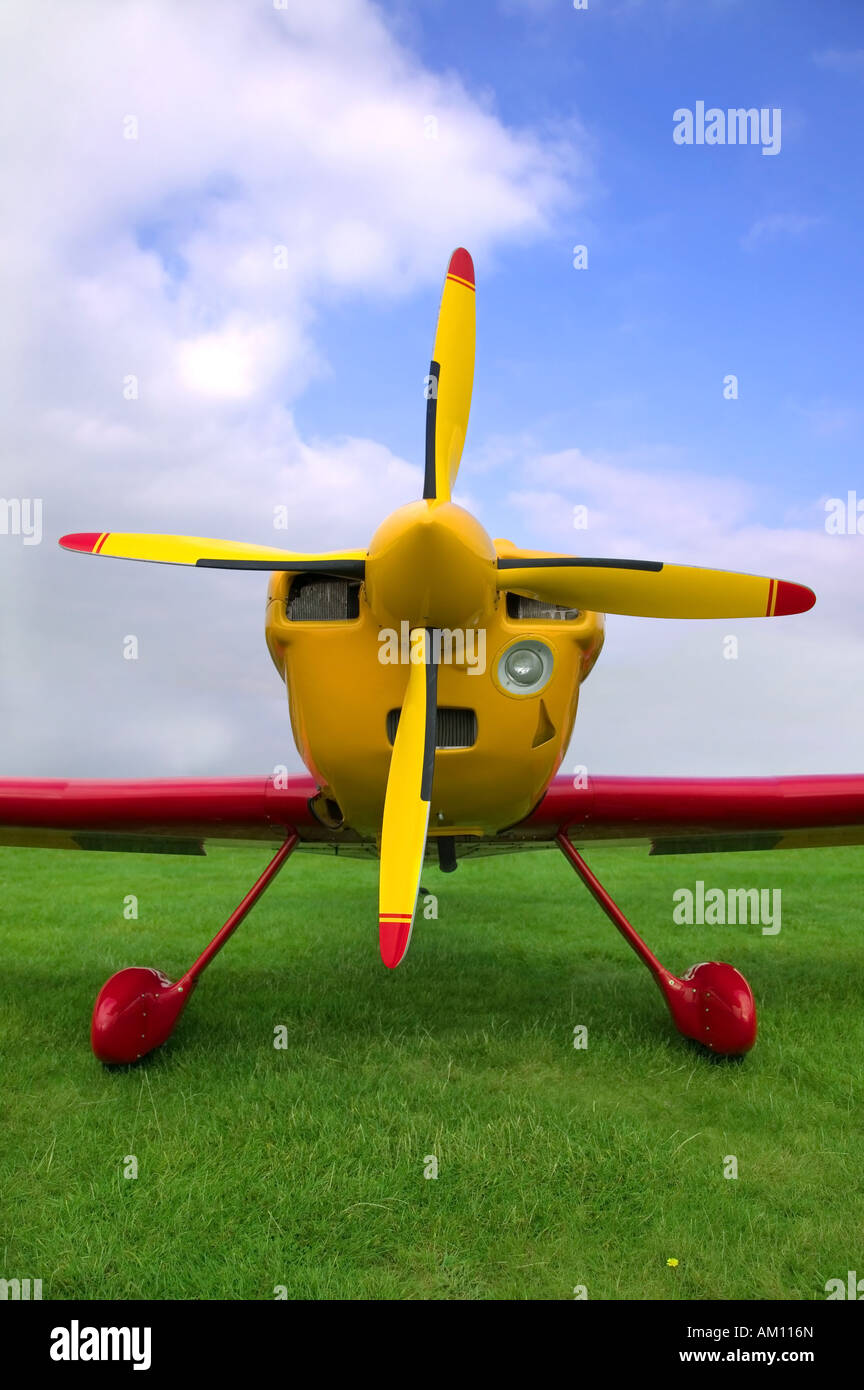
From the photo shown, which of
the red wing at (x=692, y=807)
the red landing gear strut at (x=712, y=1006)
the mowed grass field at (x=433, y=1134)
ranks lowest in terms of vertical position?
the mowed grass field at (x=433, y=1134)

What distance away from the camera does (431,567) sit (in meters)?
3.82

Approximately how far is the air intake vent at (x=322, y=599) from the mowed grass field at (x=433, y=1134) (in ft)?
9.27

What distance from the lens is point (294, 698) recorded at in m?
4.66

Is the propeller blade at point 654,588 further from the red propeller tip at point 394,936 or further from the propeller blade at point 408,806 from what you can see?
the red propeller tip at point 394,936

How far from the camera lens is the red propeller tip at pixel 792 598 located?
4.25 metres

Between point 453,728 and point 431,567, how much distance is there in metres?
1.10

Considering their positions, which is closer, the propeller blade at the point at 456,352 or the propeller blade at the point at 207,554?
the propeller blade at the point at 207,554

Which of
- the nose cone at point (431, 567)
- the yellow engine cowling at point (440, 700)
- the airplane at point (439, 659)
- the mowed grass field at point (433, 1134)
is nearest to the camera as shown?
the mowed grass field at point (433, 1134)

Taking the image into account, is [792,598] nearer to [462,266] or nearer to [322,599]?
[322,599]

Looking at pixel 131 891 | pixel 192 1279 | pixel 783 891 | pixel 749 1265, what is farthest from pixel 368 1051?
pixel 783 891

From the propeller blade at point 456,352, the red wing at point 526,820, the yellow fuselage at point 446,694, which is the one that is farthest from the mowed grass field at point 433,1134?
the propeller blade at point 456,352

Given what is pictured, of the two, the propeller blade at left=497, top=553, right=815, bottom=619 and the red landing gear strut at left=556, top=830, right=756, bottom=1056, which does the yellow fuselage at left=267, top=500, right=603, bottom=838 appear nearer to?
the propeller blade at left=497, top=553, right=815, bottom=619

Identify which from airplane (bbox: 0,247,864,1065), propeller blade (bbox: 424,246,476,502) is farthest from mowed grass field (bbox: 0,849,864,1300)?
propeller blade (bbox: 424,246,476,502)

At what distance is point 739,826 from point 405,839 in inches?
163
